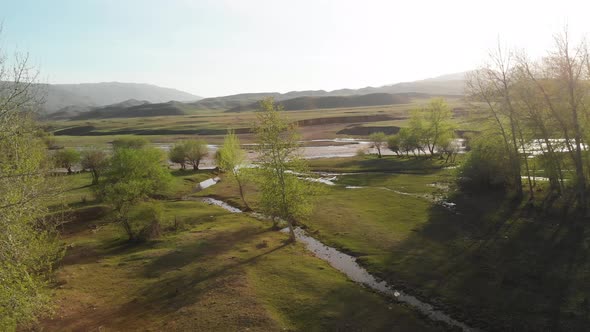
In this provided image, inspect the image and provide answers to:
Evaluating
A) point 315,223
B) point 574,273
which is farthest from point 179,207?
point 574,273

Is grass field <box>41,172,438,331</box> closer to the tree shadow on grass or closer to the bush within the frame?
the tree shadow on grass

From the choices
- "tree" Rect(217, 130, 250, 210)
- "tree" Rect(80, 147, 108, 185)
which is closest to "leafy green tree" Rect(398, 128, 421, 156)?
"tree" Rect(217, 130, 250, 210)

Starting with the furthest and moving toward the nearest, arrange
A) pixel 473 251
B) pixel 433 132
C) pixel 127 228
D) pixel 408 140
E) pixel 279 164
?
pixel 408 140
pixel 433 132
pixel 127 228
pixel 279 164
pixel 473 251

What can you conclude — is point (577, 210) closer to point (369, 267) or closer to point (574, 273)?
point (574, 273)

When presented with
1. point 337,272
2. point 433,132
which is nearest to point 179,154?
point 433,132

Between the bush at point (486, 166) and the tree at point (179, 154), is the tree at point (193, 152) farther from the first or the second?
the bush at point (486, 166)

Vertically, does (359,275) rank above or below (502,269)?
below

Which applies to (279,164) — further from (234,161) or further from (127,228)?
Answer: (127,228)
